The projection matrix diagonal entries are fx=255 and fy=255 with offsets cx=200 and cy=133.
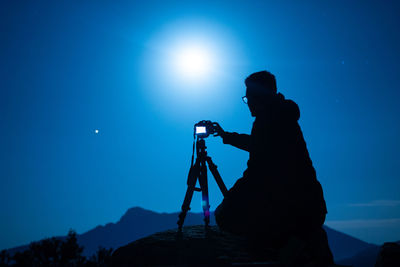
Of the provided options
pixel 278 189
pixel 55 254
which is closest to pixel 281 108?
pixel 278 189

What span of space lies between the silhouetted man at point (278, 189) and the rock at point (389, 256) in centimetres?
49

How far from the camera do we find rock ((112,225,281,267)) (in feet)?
9.61

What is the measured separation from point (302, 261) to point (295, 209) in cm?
107

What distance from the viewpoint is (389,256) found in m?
2.61

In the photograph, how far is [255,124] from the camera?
3.16 m

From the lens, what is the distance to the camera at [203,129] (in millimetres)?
4453

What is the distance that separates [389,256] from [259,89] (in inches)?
90.3

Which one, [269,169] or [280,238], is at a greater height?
[269,169]

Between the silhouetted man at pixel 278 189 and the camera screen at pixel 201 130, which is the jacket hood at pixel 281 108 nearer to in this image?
the silhouetted man at pixel 278 189

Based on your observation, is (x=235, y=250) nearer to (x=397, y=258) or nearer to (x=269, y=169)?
(x=269, y=169)

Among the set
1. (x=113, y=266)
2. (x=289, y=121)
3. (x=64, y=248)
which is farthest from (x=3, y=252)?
(x=289, y=121)

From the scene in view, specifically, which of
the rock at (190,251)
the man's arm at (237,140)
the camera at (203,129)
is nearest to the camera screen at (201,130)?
the camera at (203,129)

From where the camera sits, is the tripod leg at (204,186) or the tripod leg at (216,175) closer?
the tripod leg at (204,186)

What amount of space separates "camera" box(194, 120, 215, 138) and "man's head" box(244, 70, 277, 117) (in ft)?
3.73
